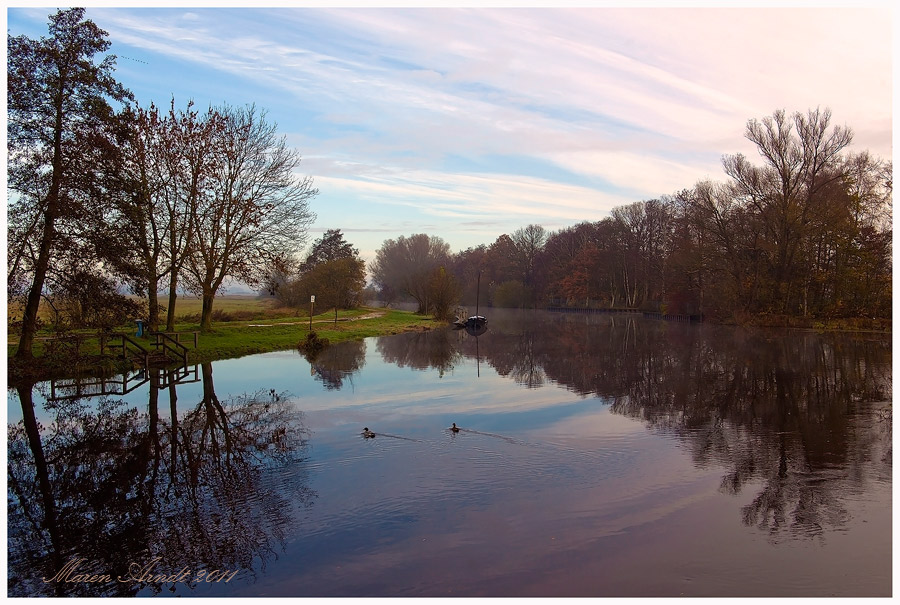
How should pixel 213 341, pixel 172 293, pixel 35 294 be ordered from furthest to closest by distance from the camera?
1. pixel 172 293
2. pixel 213 341
3. pixel 35 294

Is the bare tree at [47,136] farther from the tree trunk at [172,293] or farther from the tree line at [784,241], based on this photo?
the tree line at [784,241]

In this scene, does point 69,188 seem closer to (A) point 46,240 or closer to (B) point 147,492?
(A) point 46,240

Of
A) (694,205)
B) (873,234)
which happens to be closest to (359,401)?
(873,234)

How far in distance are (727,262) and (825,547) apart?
154 feet

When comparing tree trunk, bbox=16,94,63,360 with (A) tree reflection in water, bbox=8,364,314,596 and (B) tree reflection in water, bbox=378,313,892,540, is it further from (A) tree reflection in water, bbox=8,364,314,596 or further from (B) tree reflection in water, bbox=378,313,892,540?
(B) tree reflection in water, bbox=378,313,892,540

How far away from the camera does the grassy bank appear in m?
19.5

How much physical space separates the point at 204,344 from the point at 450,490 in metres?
20.9

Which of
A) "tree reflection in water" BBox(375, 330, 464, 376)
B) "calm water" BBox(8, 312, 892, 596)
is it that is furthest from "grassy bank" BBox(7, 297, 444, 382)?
"tree reflection in water" BBox(375, 330, 464, 376)

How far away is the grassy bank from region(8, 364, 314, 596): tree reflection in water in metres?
5.28

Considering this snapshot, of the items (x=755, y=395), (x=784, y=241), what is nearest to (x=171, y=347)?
(x=755, y=395)

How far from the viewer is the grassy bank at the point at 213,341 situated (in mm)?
19531

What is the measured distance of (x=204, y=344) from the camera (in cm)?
2717

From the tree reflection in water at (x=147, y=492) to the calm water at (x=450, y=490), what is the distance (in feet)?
0.13

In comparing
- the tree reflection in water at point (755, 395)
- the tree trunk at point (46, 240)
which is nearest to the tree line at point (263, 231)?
the tree trunk at point (46, 240)
